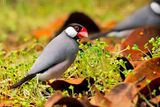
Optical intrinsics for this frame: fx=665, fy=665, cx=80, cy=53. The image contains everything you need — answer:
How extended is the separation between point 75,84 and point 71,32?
69 centimetres

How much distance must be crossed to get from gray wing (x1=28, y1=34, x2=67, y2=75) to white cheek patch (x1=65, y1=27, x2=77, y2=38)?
0.13 m

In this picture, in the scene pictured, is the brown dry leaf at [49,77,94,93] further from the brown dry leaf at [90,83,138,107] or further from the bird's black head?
the bird's black head

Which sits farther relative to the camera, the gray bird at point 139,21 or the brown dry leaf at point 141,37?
the gray bird at point 139,21

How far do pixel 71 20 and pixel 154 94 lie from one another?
14.8 ft

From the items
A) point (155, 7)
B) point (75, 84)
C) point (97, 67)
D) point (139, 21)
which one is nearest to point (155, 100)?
point (75, 84)

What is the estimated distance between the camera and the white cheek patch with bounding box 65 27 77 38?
15.0 ft

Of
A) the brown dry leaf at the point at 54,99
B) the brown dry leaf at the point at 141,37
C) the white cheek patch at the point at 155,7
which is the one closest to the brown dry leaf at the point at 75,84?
the brown dry leaf at the point at 54,99

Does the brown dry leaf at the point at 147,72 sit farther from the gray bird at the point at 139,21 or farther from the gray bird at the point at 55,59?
the gray bird at the point at 139,21

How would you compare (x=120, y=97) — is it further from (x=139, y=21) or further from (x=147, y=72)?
(x=139, y=21)

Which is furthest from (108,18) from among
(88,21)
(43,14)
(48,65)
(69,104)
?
(69,104)

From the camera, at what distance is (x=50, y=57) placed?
14.0ft

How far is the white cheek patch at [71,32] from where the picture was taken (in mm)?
4566

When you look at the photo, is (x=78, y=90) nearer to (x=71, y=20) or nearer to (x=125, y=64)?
(x=125, y=64)

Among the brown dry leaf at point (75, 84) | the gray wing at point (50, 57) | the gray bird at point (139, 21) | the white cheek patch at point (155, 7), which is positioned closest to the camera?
the brown dry leaf at point (75, 84)
